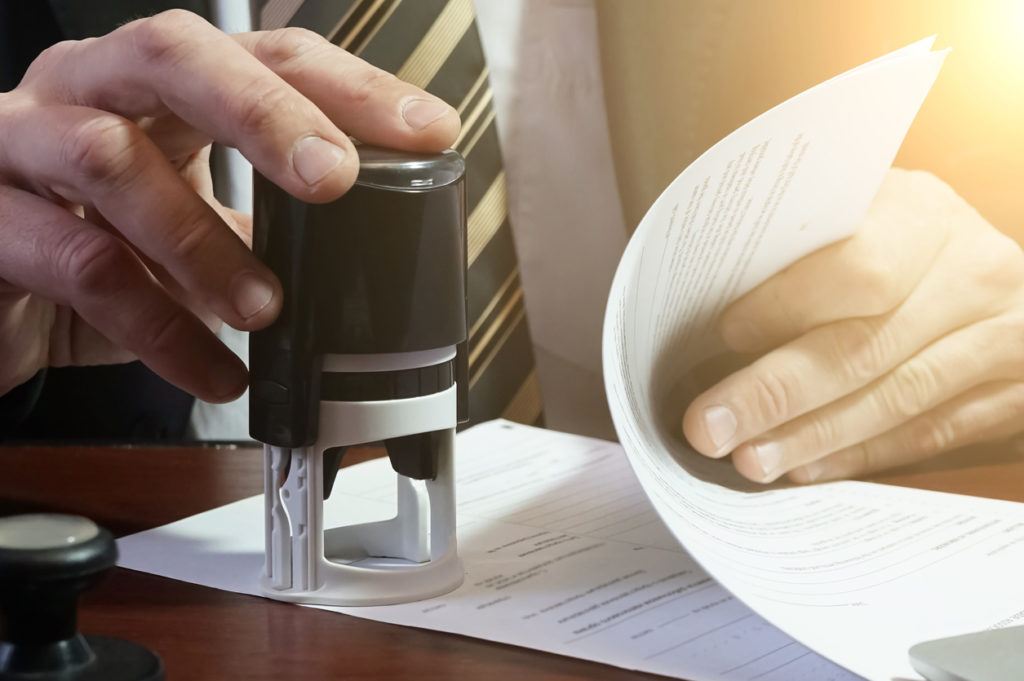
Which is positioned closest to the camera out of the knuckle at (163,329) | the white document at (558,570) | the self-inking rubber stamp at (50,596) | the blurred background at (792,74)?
the self-inking rubber stamp at (50,596)

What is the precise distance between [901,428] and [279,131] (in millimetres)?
518

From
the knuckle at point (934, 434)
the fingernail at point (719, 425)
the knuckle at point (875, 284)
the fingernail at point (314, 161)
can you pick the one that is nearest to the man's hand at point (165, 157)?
the fingernail at point (314, 161)

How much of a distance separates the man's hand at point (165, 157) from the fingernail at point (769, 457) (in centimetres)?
29

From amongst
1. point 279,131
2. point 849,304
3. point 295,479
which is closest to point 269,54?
point 279,131

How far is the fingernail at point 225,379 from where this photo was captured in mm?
496

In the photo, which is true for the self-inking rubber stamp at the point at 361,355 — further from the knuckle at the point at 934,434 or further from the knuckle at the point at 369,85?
the knuckle at the point at 934,434

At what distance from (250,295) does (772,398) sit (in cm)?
33

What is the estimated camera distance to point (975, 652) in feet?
1.19

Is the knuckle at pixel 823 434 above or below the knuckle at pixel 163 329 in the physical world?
below

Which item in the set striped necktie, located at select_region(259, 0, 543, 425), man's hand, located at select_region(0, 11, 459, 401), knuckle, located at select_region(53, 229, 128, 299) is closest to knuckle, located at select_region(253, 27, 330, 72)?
man's hand, located at select_region(0, 11, 459, 401)

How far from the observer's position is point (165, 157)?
19.7 inches

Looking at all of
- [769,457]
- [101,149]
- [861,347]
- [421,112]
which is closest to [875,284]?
[861,347]

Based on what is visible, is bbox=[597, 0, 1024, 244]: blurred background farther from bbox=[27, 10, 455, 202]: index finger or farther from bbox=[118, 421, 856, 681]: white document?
bbox=[27, 10, 455, 202]: index finger

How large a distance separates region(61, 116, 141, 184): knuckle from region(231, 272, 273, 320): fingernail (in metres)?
0.11
